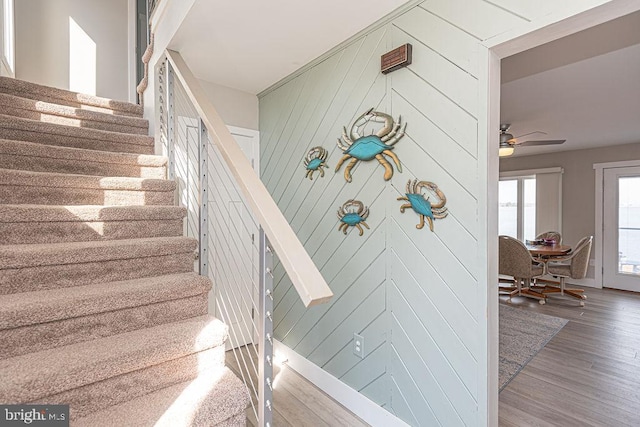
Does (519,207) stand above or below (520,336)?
above

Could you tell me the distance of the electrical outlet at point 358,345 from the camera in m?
2.08

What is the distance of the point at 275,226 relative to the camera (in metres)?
0.94

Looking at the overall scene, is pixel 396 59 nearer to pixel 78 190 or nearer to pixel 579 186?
pixel 78 190

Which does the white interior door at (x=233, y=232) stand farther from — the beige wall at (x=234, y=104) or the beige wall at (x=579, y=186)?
the beige wall at (x=579, y=186)

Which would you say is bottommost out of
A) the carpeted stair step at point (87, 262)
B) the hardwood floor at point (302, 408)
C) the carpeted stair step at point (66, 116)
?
the hardwood floor at point (302, 408)

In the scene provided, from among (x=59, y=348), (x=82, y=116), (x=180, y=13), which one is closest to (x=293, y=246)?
(x=59, y=348)

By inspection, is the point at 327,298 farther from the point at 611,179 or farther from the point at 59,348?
the point at 611,179

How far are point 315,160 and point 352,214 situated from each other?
585 mm

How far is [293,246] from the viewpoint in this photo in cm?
90

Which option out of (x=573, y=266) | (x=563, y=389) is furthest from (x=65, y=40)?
(x=573, y=266)

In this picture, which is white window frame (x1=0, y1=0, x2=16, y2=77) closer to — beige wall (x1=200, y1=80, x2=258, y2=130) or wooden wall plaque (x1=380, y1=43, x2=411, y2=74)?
beige wall (x1=200, y1=80, x2=258, y2=130)

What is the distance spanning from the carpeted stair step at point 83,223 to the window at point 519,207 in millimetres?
6752

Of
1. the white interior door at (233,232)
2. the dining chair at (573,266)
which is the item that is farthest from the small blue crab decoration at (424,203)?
the dining chair at (573,266)

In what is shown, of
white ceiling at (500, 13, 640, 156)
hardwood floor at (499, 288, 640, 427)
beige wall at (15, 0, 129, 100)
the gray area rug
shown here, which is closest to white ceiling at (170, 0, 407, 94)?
white ceiling at (500, 13, 640, 156)
